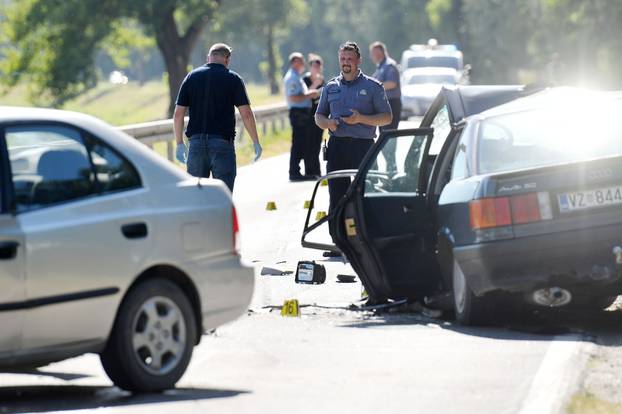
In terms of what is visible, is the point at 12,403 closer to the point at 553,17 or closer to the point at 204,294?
the point at 204,294

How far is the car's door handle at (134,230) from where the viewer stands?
8.17 m

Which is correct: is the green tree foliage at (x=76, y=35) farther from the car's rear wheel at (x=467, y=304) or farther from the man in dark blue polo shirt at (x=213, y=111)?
the car's rear wheel at (x=467, y=304)

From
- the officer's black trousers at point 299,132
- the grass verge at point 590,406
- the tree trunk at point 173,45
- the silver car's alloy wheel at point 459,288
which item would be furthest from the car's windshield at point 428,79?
the grass verge at point 590,406

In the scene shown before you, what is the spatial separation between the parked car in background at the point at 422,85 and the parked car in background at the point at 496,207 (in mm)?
30693

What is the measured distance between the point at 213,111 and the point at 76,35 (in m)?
49.3

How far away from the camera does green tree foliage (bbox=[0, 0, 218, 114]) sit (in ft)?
202

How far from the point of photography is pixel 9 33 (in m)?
64.6

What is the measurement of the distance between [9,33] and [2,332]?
58.3m

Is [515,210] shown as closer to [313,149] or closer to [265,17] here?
[313,149]

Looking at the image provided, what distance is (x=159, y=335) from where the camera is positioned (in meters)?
8.30

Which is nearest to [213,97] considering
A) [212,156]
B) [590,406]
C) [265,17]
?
[212,156]

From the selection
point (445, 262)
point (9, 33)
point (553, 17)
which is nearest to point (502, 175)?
point (445, 262)

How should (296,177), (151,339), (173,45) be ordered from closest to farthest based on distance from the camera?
(151,339)
(296,177)
(173,45)

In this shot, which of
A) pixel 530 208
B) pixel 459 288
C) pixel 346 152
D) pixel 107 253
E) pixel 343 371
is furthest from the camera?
pixel 346 152
